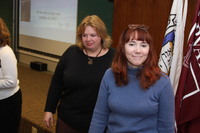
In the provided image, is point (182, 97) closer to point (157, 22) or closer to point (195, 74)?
point (195, 74)

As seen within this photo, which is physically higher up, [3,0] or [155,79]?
[3,0]

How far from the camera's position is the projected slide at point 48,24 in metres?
4.91

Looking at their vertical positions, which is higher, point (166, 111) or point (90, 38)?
point (90, 38)

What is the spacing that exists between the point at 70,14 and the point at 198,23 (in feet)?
10.1

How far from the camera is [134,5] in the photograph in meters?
2.89

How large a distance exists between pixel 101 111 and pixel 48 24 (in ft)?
14.0

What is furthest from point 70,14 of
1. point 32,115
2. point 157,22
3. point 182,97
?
point 182,97

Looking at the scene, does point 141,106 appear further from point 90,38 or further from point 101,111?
point 90,38

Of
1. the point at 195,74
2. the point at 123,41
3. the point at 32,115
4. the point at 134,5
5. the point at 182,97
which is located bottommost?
the point at 32,115

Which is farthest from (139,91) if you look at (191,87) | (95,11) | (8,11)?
(8,11)

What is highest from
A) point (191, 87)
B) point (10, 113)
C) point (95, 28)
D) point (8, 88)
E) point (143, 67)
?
point (95, 28)

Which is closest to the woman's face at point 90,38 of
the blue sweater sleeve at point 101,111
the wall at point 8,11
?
the blue sweater sleeve at point 101,111

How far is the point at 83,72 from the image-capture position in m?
1.83

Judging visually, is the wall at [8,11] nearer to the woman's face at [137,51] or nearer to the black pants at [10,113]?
the black pants at [10,113]
